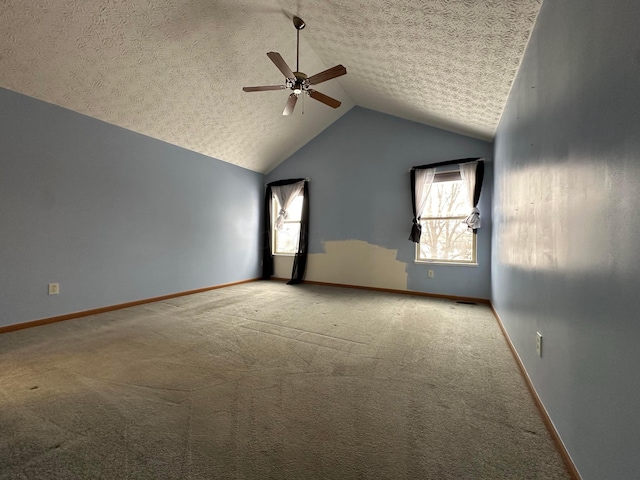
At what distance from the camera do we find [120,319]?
9.43ft

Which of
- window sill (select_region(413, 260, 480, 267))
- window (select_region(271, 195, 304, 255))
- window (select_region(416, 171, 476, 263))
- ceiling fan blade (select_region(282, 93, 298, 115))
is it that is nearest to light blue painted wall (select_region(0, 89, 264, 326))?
window (select_region(271, 195, 304, 255))

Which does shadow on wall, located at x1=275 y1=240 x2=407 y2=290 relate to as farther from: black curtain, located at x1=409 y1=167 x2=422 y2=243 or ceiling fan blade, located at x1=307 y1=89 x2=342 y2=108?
ceiling fan blade, located at x1=307 y1=89 x2=342 y2=108

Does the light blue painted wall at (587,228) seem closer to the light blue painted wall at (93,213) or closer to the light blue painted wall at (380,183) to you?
the light blue painted wall at (380,183)

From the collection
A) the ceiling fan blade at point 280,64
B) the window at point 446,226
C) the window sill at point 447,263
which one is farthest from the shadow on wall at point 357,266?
the ceiling fan blade at point 280,64

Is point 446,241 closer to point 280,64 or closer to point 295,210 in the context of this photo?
point 295,210

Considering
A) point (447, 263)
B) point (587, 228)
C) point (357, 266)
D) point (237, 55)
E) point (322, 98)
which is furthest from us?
point (357, 266)

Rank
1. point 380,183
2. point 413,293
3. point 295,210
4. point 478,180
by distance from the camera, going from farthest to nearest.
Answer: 1. point 295,210
2. point 380,183
3. point 413,293
4. point 478,180

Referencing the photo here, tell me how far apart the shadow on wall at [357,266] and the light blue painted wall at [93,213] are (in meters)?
1.96

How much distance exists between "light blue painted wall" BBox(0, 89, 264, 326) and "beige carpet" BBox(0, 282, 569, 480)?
22.2 inches

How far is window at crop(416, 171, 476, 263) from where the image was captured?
12.9 ft

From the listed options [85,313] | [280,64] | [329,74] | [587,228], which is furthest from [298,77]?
[85,313]

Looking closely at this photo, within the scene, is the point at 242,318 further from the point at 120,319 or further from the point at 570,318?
the point at 570,318

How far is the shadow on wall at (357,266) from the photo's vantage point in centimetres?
434

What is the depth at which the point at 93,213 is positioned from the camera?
10.0 ft
